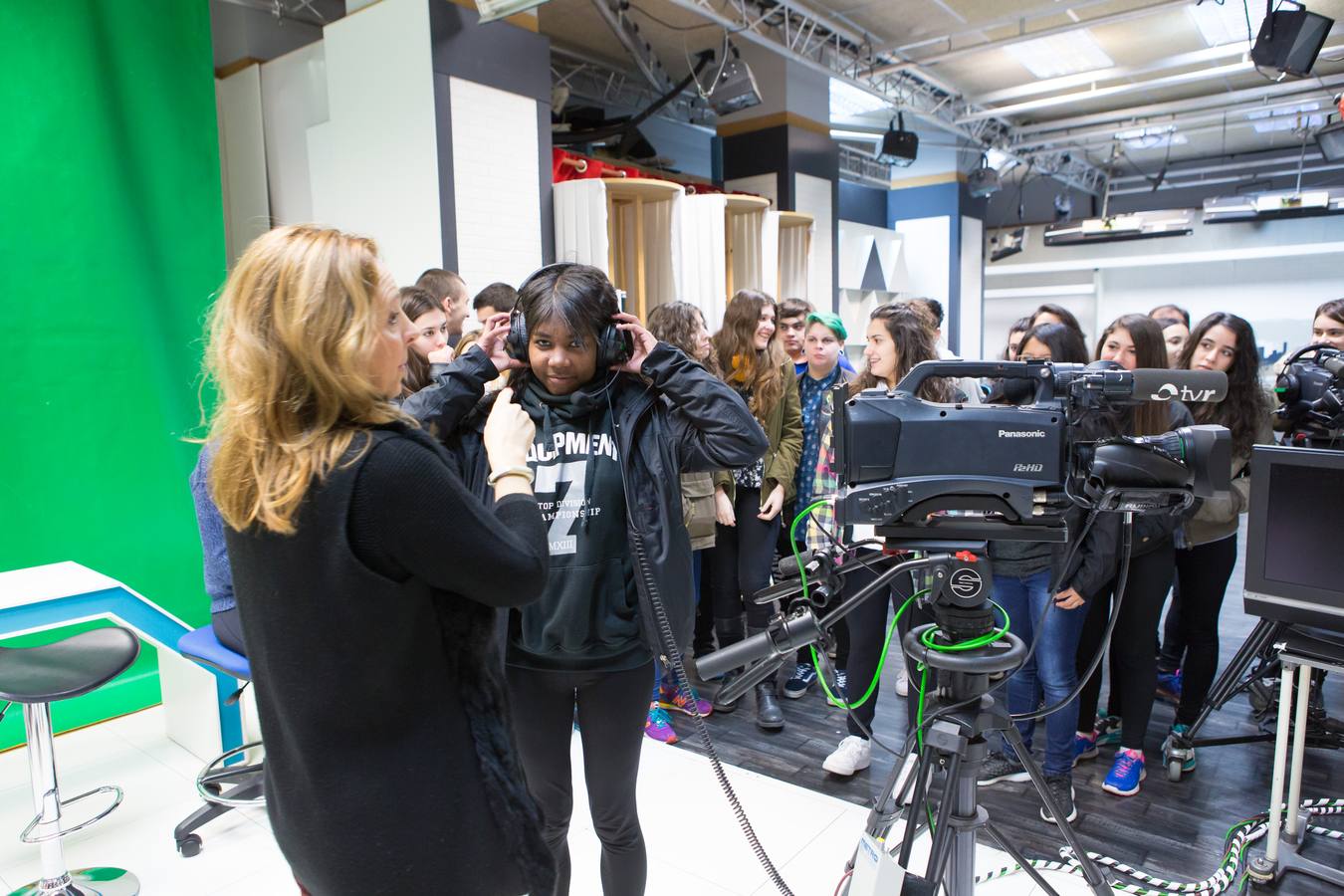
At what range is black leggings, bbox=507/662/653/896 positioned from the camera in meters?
1.49

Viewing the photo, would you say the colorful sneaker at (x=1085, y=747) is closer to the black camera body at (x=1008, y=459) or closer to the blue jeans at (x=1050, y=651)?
the blue jeans at (x=1050, y=651)

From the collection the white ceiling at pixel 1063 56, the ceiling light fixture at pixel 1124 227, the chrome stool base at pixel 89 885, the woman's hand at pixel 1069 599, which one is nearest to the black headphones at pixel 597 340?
the woman's hand at pixel 1069 599

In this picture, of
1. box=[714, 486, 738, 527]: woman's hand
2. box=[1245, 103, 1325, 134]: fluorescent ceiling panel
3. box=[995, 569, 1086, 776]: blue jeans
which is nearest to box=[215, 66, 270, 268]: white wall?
box=[714, 486, 738, 527]: woman's hand


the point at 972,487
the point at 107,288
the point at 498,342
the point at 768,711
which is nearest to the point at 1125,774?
the point at 768,711

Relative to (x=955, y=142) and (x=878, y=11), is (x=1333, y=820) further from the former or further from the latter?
(x=955, y=142)

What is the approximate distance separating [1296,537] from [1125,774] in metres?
0.96

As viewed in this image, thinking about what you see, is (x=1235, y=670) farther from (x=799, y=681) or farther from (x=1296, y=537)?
(x=799, y=681)

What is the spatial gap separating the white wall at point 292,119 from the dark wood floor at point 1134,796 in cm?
362

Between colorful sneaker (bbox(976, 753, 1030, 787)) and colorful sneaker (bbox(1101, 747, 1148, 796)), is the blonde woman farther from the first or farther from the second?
colorful sneaker (bbox(1101, 747, 1148, 796))

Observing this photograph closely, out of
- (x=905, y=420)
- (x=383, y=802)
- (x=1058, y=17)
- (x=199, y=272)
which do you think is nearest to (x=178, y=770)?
(x=199, y=272)

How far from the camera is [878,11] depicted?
6.32 m

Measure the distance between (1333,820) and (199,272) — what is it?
4.39 m

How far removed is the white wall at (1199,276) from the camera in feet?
35.4

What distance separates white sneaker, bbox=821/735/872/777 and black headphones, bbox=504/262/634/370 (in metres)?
1.68
